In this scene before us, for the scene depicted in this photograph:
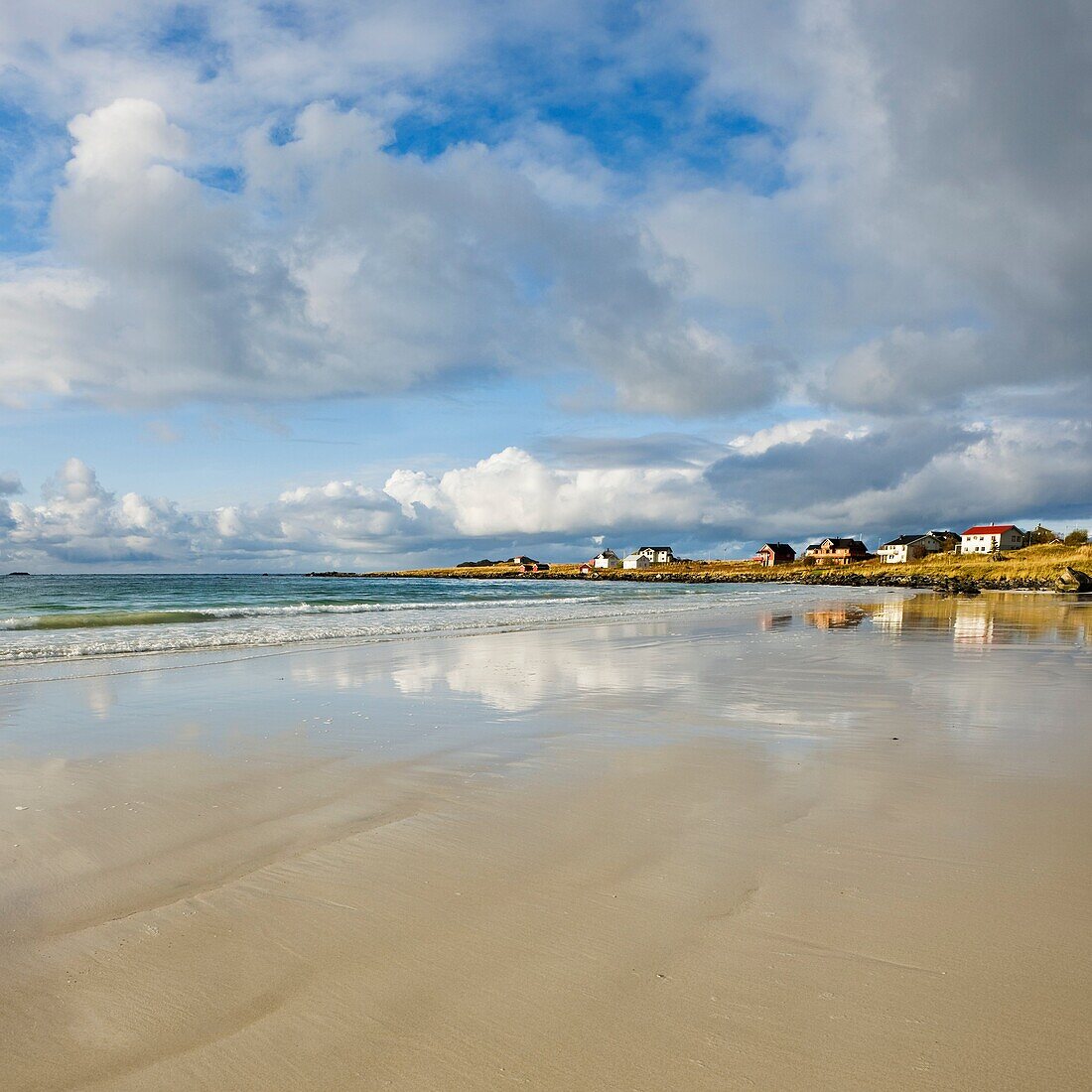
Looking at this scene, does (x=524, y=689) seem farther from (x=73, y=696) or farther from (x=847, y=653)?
(x=847, y=653)

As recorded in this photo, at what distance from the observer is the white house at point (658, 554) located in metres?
172

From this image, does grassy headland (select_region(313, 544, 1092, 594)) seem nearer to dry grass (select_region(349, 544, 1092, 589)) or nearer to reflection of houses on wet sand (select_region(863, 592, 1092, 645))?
dry grass (select_region(349, 544, 1092, 589))

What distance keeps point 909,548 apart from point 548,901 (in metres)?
144

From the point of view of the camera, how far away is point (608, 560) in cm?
17800

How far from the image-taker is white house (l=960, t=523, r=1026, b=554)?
123188 millimetres

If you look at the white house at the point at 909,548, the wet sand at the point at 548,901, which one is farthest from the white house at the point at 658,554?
Result: the wet sand at the point at 548,901

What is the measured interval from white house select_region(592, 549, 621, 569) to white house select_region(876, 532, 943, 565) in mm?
60667

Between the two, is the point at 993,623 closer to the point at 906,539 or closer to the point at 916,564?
the point at 916,564

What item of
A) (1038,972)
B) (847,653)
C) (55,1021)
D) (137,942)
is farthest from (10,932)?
(847,653)

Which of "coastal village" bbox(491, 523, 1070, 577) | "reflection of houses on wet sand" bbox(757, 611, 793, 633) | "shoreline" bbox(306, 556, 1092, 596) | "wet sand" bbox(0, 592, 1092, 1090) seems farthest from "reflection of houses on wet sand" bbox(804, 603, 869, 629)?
"coastal village" bbox(491, 523, 1070, 577)

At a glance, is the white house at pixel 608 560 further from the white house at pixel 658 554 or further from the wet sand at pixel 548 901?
the wet sand at pixel 548 901

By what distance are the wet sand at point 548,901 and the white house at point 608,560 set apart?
168 metres

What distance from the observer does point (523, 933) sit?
346cm

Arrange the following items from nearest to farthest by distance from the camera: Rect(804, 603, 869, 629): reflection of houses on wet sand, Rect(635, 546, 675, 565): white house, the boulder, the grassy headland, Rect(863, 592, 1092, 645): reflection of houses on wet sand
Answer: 1. Rect(863, 592, 1092, 645): reflection of houses on wet sand
2. Rect(804, 603, 869, 629): reflection of houses on wet sand
3. the boulder
4. the grassy headland
5. Rect(635, 546, 675, 565): white house
